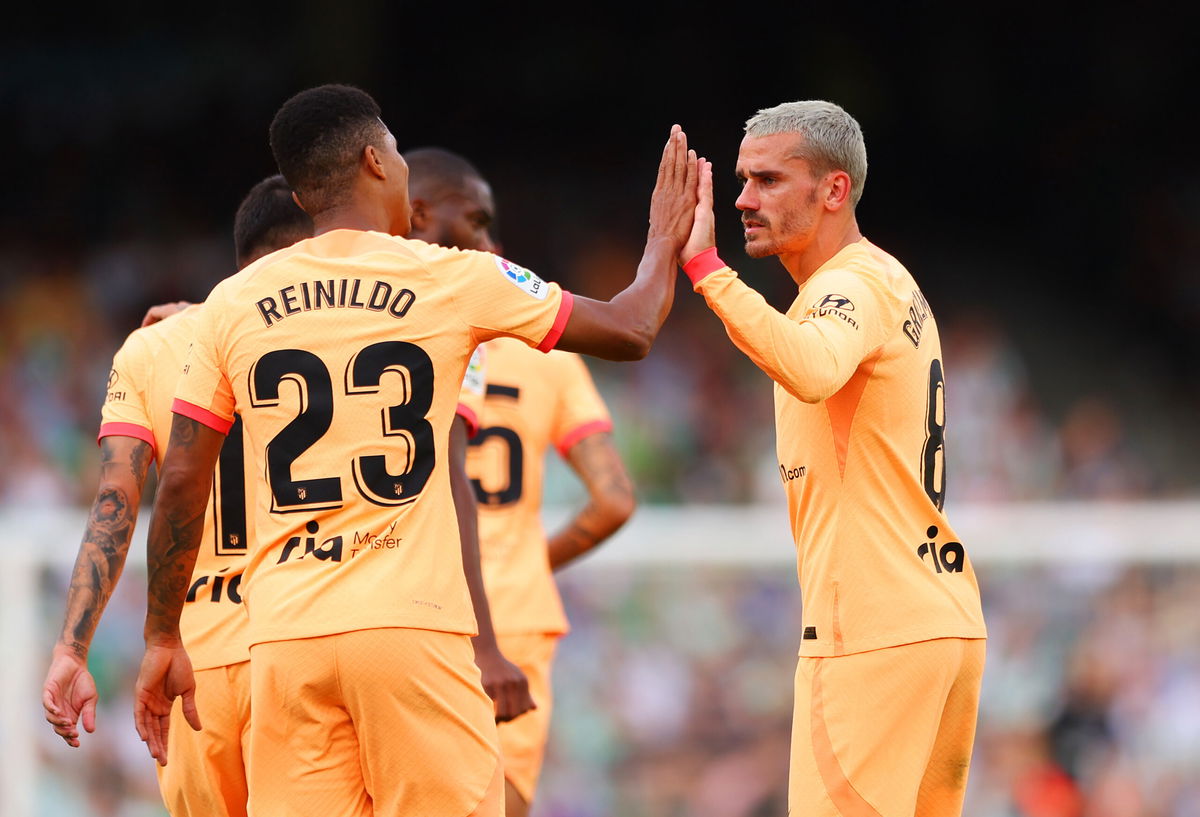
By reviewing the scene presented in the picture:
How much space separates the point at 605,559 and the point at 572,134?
27.2 feet

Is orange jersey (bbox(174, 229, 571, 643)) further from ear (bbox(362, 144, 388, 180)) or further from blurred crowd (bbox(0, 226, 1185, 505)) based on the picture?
blurred crowd (bbox(0, 226, 1185, 505))

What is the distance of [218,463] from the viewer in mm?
5012

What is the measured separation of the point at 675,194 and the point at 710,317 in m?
10.2

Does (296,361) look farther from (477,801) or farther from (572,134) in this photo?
(572,134)

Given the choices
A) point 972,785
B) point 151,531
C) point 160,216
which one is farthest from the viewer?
point 160,216

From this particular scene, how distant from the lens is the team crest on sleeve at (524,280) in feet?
14.3

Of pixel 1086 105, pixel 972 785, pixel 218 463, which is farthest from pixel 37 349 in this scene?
pixel 1086 105

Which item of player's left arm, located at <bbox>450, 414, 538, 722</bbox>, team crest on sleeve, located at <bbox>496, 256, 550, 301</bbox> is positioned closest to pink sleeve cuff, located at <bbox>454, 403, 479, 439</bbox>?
player's left arm, located at <bbox>450, 414, 538, 722</bbox>

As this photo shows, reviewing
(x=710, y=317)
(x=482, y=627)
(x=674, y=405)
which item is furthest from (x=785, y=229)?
(x=710, y=317)

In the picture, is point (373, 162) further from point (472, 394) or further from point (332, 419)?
point (472, 394)

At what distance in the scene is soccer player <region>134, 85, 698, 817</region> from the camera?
13.5 ft

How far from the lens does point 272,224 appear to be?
209 inches

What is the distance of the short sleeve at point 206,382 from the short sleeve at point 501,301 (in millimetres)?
616

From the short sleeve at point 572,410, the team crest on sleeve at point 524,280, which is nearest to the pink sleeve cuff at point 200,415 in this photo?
the team crest on sleeve at point 524,280
